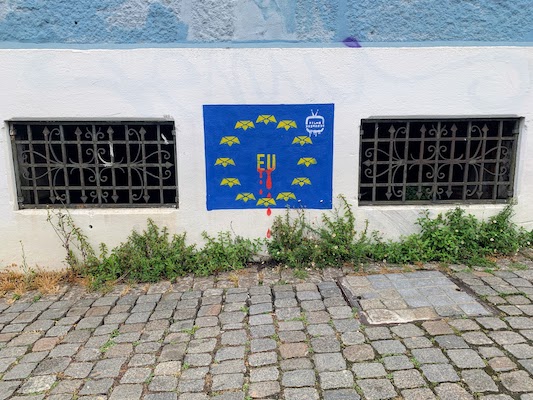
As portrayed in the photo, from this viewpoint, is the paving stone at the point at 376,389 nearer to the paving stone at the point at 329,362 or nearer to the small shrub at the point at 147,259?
the paving stone at the point at 329,362

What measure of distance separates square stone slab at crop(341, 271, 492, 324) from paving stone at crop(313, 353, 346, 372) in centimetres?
58

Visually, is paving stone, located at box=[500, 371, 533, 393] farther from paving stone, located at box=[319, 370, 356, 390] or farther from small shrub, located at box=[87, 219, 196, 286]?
small shrub, located at box=[87, 219, 196, 286]

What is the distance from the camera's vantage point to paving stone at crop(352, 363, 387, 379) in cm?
287

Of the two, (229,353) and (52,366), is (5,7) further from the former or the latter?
(229,353)

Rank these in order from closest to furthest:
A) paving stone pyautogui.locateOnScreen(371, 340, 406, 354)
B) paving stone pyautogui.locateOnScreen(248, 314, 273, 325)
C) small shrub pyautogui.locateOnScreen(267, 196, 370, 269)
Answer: paving stone pyautogui.locateOnScreen(371, 340, 406, 354) → paving stone pyautogui.locateOnScreen(248, 314, 273, 325) → small shrub pyautogui.locateOnScreen(267, 196, 370, 269)

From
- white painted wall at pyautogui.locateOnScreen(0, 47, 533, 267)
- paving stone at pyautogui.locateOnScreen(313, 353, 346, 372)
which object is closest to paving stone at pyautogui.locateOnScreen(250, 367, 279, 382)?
paving stone at pyautogui.locateOnScreen(313, 353, 346, 372)

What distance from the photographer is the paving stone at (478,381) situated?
269 centimetres

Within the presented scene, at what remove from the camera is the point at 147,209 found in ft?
15.4

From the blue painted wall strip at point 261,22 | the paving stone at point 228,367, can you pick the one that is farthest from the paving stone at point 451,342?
the blue painted wall strip at point 261,22

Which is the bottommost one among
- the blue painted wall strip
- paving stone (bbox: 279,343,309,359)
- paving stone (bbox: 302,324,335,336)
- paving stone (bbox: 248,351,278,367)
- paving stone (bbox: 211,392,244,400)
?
paving stone (bbox: 211,392,244,400)

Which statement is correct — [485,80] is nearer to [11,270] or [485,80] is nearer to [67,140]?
[67,140]

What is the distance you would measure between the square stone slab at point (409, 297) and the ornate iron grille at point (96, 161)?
2.16m

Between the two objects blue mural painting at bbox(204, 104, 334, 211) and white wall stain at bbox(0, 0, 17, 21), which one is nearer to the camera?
white wall stain at bbox(0, 0, 17, 21)

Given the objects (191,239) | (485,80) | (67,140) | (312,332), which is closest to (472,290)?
(312,332)
